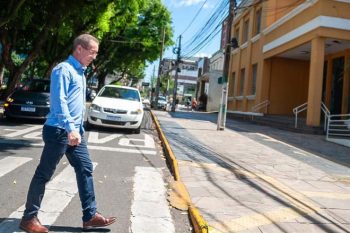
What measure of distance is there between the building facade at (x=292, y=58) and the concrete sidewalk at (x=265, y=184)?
6.80 meters

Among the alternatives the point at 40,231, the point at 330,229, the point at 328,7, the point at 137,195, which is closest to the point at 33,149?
the point at 137,195

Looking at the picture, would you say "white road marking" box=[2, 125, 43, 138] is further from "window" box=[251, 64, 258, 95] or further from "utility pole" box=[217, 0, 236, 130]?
"window" box=[251, 64, 258, 95]

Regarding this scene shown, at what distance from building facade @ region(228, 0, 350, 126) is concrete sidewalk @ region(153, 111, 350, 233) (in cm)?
680

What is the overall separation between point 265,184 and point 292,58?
2026 cm

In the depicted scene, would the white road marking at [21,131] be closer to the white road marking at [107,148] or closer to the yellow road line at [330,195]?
the white road marking at [107,148]

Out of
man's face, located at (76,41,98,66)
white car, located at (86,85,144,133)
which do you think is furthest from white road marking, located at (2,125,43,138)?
man's face, located at (76,41,98,66)

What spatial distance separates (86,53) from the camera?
186 inches

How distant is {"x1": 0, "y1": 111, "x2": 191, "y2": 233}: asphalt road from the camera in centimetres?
528

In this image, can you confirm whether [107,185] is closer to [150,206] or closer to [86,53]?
[150,206]

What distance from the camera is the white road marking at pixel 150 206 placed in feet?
17.1

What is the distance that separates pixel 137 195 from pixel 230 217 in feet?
4.99

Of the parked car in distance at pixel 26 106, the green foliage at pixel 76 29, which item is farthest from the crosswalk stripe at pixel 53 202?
the green foliage at pixel 76 29

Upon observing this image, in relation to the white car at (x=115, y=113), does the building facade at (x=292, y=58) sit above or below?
above

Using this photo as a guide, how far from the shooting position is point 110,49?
42.6 m
